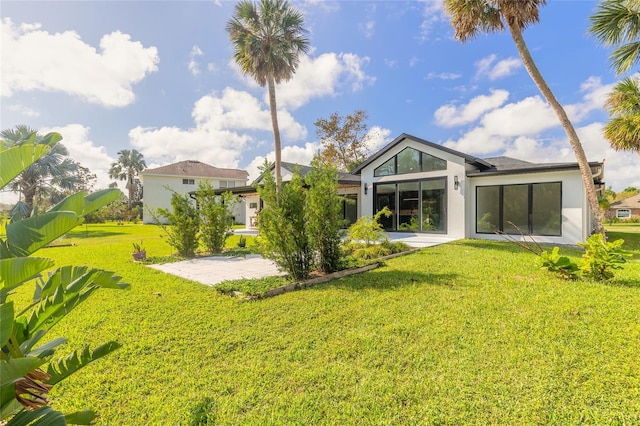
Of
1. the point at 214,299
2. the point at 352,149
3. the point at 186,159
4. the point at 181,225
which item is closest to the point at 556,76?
the point at 214,299

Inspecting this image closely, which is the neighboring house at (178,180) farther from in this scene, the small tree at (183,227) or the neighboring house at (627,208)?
the neighboring house at (627,208)

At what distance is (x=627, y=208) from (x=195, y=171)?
210ft

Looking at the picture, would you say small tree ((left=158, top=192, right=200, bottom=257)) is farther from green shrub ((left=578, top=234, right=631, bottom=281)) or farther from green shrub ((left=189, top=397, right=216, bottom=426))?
green shrub ((left=578, top=234, right=631, bottom=281))

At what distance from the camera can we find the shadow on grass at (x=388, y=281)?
6.00 metres

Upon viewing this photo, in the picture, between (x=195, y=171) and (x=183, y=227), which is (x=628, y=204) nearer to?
(x=183, y=227)

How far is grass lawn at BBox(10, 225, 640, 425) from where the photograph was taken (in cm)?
248

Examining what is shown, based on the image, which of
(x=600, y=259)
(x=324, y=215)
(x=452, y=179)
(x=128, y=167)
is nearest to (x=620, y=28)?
(x=452, y=179)

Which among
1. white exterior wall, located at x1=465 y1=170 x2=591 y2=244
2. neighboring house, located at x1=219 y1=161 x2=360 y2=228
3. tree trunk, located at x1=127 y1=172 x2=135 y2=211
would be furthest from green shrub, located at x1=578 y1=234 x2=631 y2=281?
tree trunk, located at x1=127 y1=172 x2=135 y2=211

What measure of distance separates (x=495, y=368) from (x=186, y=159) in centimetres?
4206

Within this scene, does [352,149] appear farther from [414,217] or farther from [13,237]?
[13,237]

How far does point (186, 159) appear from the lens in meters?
38.8

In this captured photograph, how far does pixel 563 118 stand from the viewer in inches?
374

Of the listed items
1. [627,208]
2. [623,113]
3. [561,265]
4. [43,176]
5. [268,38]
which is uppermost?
[268,38]

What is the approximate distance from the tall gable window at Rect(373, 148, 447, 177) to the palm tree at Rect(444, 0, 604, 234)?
4.65 metres
